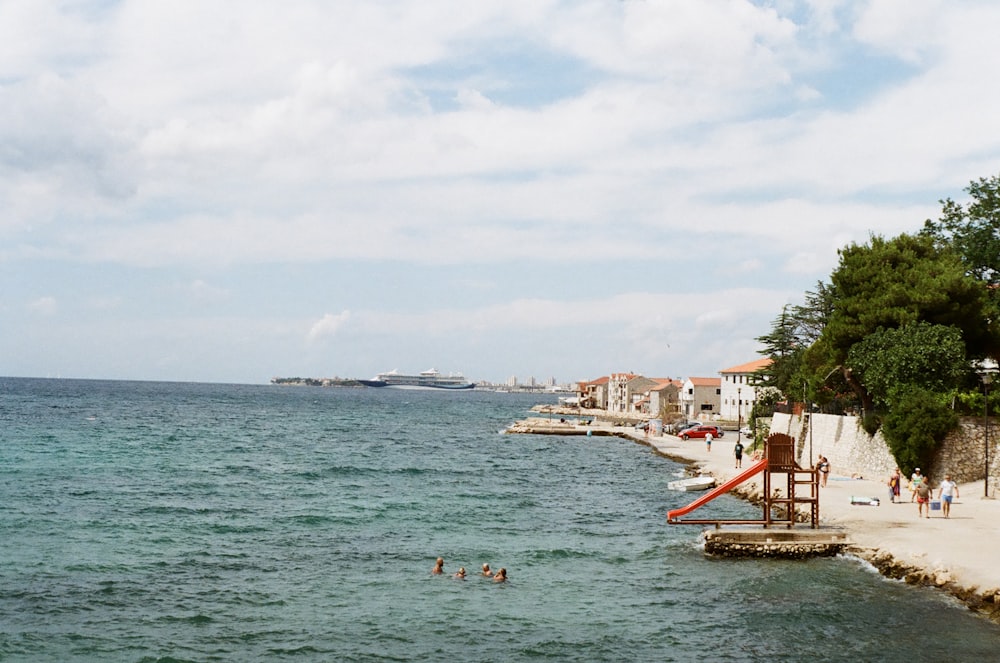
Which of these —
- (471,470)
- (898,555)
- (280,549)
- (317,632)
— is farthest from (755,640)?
(471,470)

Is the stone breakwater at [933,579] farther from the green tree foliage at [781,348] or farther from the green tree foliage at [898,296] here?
the green tree foliage at [781,348]

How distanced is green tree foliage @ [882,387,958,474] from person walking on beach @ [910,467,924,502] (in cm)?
76

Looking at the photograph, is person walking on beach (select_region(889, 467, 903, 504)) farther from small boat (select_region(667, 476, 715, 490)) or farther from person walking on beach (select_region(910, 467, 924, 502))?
small boat (select_region(667, 476, 715, 490))

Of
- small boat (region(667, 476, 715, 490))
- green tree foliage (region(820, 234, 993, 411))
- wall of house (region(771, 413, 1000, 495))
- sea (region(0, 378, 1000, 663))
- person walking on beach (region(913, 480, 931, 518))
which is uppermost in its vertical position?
green tree foliage (region(820, 234, 993, 411))

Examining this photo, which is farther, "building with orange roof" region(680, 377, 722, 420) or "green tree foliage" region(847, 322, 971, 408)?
"building with orange roof" region(680, 377, 722, 420)

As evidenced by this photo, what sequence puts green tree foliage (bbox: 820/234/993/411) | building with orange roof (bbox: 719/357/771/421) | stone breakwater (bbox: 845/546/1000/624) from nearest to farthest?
stone breakwater (bbox: 845/546/1000/624), green tree foliage (bbox: 820/234/993/411), building with orange roof (bbox: 719/357/771/421)

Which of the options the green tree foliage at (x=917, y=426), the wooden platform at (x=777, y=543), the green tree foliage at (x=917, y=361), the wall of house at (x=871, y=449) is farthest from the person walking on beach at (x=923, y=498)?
the green tree foliage at (x=917, y=361)

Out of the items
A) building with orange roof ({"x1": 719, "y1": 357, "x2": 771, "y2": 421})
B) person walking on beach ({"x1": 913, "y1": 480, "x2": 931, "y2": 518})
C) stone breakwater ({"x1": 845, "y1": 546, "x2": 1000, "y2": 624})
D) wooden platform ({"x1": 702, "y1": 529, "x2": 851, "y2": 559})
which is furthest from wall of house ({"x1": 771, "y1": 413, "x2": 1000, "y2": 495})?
building with orange roof ({"x1": 719, "y1": 357, "x2": 771, "y2": 421})

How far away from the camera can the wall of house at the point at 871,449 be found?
134 ft

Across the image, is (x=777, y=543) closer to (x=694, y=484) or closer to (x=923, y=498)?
(x=923, y=498)

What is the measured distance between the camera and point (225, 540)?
3481 centimetres

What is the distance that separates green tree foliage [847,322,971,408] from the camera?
4306 cm

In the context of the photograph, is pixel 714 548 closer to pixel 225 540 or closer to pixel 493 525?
pixel 493 525

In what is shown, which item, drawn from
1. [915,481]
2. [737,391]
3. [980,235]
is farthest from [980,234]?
[737,391]
